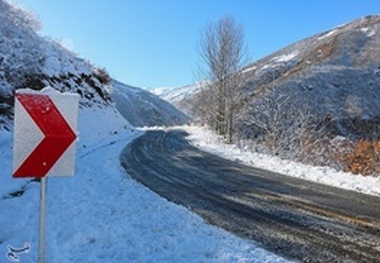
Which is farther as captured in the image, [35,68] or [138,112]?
[138,112]

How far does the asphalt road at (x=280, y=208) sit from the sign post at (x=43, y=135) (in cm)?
328

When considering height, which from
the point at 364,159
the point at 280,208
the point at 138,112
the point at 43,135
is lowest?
the point at 364,159

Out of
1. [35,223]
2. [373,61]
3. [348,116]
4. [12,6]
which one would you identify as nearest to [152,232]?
[35,223]

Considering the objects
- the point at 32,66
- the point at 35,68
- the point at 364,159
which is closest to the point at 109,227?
the point at 364,159

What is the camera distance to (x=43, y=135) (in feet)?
12.2

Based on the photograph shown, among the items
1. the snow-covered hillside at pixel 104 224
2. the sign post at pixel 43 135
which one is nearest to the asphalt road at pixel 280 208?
the snow-covered hillside at pixel 104 224

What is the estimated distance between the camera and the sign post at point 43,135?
3.65 metres

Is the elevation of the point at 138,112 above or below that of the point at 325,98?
below

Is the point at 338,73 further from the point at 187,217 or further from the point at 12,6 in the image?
the point at 187,217

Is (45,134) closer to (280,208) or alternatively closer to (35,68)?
(280,208)

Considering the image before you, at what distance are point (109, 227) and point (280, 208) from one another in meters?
3.60

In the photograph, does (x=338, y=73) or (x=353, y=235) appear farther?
(x=338, y=73)

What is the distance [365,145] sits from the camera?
717 inches

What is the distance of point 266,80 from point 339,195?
7031 centimetres
